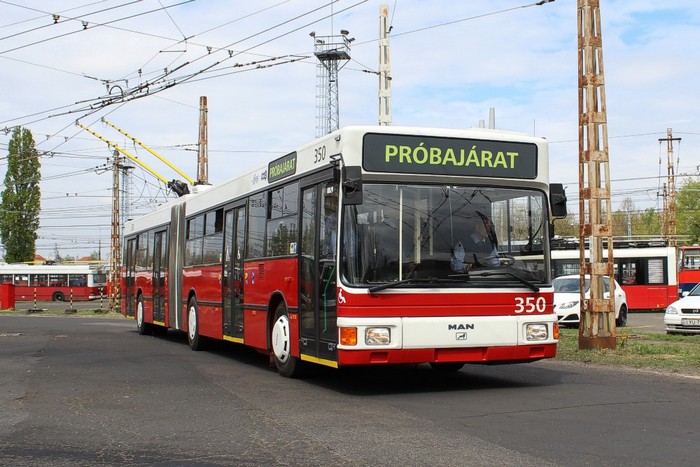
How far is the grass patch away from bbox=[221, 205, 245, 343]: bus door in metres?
5.40

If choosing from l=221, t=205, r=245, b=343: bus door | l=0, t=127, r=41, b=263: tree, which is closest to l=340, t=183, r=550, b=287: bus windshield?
l=221, t=205, r=245, b=343: bus door

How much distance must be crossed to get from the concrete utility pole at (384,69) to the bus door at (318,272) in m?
10.5

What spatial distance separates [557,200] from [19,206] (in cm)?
6765

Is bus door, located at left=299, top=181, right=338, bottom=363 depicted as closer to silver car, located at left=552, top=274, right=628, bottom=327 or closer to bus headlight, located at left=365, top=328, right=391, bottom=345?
bus headlight, located at left=365, top=328, right=391, bottom=345

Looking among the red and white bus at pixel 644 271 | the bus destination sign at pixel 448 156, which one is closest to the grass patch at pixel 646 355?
the bus destination sign at pixel 448 156

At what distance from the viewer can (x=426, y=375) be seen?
42.4 ft

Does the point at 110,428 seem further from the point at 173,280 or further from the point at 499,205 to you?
the point at 173,280

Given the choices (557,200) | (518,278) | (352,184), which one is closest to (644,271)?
(557,200)

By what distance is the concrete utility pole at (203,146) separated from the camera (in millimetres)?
33719

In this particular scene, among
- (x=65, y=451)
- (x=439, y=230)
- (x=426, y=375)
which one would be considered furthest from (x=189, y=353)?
(x=65, y=451)

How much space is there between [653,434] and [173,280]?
45.4ft

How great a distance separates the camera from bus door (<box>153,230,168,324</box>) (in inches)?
823

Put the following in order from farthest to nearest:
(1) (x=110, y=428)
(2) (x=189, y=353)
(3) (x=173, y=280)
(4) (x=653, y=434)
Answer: (3) (x=173, y=280)
(2) (x=189, y=353)
(1) (x=110, y=428)
(4) (x=653, y=434)

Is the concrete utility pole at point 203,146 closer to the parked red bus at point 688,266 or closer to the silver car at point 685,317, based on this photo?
the silver car at point 685,317
